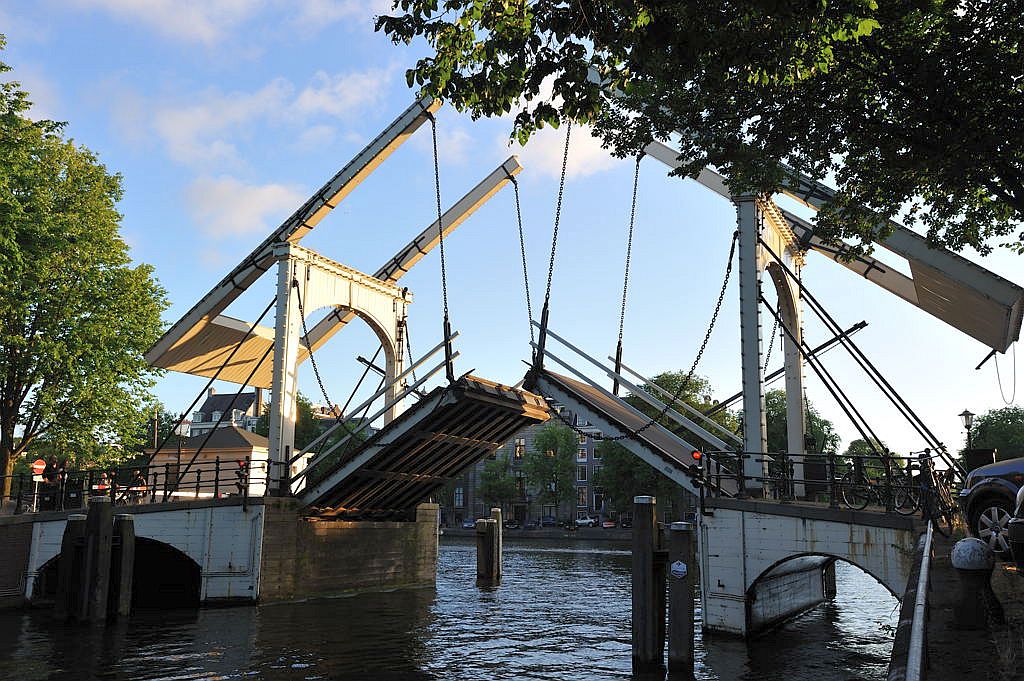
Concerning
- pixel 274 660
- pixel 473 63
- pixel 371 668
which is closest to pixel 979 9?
pixel 473 63

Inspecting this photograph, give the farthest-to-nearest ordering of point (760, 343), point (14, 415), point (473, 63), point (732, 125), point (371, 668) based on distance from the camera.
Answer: point (14, 415) → point (760, 343) → point (371, 668) → point (732, 125) → point (473, 63)

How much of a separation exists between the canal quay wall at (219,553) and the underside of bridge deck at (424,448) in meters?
0.90

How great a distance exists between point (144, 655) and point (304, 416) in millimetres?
50604

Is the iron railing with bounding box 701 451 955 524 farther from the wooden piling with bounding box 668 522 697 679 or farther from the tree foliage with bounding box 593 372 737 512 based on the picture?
the tree foliage with bounding box 593 372 737 512

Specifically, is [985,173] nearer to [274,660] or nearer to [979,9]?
[979,9]

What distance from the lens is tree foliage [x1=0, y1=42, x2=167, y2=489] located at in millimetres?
25016

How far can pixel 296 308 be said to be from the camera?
75.8ft

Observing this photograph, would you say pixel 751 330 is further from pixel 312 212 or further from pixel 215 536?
pixel 215 536

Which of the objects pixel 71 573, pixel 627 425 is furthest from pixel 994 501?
pixel 71 573

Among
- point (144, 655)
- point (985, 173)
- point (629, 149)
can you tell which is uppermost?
point (629, 149)

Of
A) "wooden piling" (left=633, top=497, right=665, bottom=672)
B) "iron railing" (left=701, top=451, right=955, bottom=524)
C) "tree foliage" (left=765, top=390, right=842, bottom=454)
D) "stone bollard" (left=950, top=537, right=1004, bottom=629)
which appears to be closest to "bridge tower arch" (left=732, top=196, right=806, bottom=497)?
"iron railing" (left=701, top=451, right=955, bottom=524)

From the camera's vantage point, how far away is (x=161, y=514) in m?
21.8

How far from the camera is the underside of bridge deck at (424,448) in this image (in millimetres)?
21125

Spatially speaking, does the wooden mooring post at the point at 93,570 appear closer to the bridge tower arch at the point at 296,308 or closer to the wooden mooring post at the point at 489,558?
the bridge tower arch at the point at 296,308
